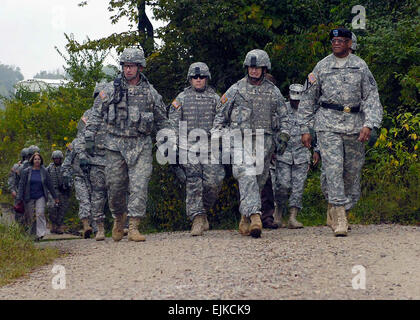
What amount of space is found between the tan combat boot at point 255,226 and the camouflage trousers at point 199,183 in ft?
4.16

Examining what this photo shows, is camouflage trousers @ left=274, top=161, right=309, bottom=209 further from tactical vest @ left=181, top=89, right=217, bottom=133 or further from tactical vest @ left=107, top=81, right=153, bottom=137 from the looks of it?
tactical vest @ left=107, top=81, right=153, bottom=137

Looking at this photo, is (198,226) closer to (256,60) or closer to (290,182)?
(290,182)

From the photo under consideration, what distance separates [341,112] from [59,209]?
8.89 metres

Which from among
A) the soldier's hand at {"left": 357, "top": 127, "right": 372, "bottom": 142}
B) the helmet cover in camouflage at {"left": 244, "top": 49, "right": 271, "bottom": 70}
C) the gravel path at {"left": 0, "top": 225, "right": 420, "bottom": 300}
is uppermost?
the helmet cover in camouflage at {"left": 244, "top": 49, "right": 271, "bottom": 70}

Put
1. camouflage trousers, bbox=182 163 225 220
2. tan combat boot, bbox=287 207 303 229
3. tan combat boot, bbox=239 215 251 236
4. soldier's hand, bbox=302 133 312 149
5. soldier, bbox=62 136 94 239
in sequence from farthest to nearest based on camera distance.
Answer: soldier, bbox=62 136 94 239, tan combat boot, bbox=287 207 303 229, camouflage trousers, bbox=182 163 225 220, tan combat boot, bbox=239 215 251 236, soldier's hand, bbox=302 133 312 149

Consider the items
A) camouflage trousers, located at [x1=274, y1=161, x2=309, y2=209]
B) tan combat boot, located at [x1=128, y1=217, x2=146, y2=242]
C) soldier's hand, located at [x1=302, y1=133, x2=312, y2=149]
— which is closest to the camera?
soldier's hand, located at [x1=302, y1=133, x2=312, y2=149]

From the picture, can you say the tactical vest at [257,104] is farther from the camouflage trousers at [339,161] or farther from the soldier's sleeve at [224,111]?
the camouflage trousers at [339,161]

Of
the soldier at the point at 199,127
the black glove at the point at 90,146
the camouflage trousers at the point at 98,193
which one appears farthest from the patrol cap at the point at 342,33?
the camouflage trousers at the point at 98,193

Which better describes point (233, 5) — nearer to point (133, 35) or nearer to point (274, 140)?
point (133, 35)

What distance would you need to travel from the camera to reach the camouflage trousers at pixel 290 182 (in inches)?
457

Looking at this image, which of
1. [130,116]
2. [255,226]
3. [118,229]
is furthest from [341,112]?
[118,229]

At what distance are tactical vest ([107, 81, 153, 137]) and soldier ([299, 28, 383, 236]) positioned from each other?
6.64 feet

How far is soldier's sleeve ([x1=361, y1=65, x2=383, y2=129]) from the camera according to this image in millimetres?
9141

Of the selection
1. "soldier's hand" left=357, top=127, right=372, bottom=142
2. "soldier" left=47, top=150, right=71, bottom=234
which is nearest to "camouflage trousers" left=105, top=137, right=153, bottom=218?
"soldier's hand" left=357, top=127, right=372, bottom=142
